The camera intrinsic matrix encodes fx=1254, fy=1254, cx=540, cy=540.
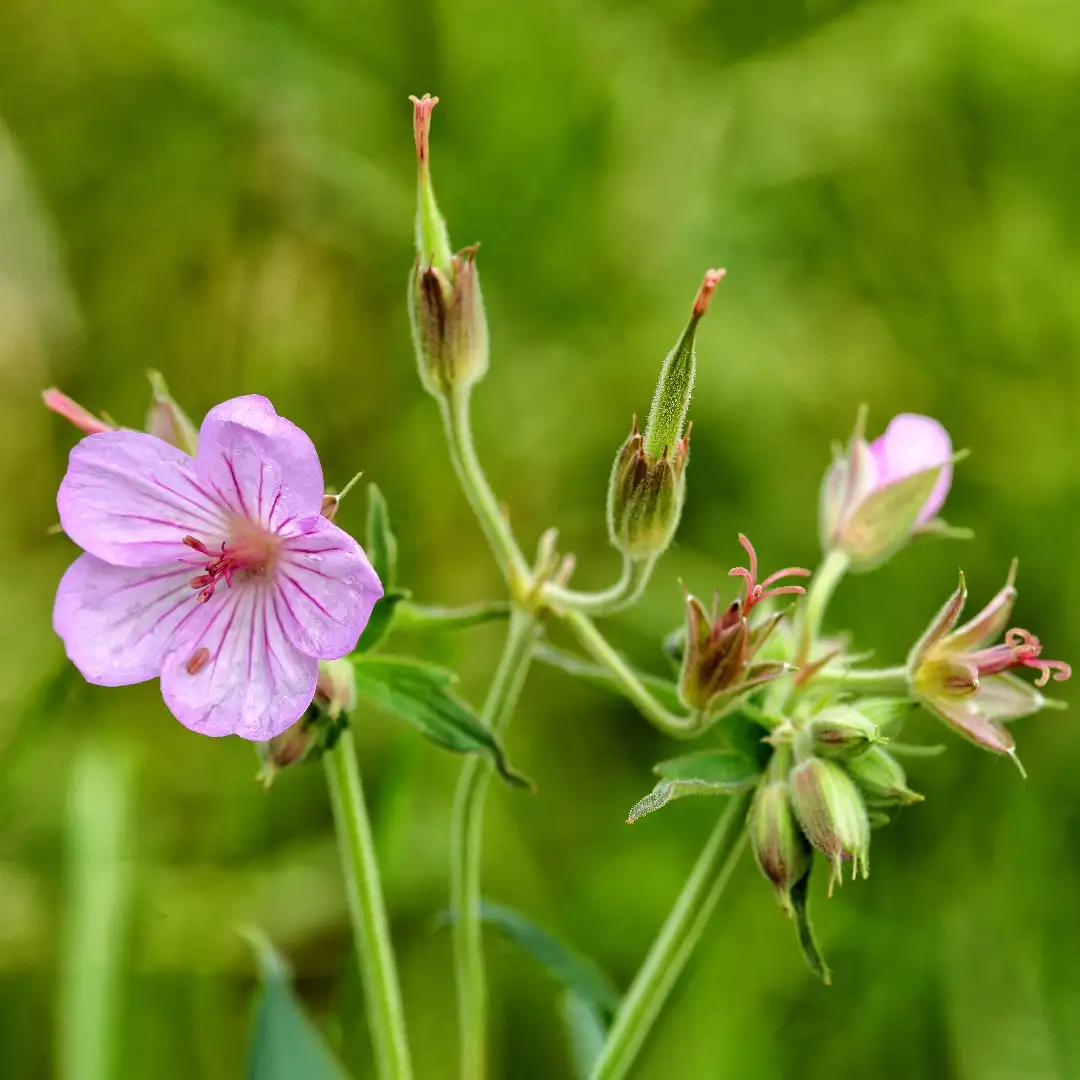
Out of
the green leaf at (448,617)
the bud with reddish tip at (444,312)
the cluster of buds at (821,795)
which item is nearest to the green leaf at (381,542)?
the green leaf at (448,617)

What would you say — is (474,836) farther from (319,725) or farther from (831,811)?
(831,811)

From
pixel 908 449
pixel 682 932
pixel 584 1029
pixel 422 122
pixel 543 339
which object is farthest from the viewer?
pixel 543 339

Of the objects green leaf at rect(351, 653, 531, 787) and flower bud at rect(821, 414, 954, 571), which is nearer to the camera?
green leaf at rect(351, 653, 531, 787)

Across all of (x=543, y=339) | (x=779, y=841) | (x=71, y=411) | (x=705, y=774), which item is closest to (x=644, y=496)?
(x=705, y=774)

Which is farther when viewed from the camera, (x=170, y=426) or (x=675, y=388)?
(x=170, y=426)

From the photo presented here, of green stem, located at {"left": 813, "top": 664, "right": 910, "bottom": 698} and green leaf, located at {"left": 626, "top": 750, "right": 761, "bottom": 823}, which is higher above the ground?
green stem, located at {"left": 813, "top": 664, "right": 910, "bottom": 698}

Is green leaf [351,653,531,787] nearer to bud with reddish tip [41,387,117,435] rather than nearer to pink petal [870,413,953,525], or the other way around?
bud with reddish tip [41,387,117,435]

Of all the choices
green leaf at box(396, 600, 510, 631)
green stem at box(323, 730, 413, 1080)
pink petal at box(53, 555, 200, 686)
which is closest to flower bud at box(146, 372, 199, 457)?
pink petal at box(53, 555, 200, 686)

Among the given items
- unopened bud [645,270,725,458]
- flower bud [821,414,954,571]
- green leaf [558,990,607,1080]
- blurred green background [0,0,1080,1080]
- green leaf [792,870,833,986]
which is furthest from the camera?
blurred green background [0,0,1080,1080]
